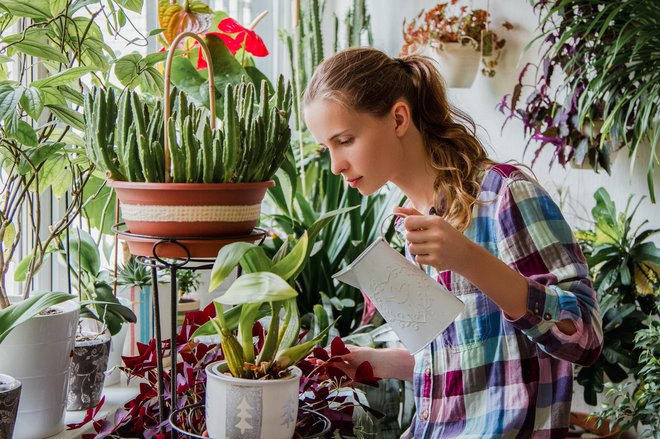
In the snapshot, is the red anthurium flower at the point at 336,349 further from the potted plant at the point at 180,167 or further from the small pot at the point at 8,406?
the small pot at the point at 8,406

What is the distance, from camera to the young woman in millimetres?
1134

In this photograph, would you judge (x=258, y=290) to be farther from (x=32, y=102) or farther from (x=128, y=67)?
(x=128, y=67)

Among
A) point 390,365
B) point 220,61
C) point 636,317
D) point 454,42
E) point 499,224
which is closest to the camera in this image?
point 499,224

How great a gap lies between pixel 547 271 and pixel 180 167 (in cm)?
58

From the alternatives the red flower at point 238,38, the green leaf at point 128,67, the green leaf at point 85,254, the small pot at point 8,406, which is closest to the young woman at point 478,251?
the green leaf at point 128,67

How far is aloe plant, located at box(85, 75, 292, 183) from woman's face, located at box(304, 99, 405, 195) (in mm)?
113

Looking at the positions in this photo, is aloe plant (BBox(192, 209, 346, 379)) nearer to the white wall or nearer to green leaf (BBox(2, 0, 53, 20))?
green leaf (BBox(2, 0, 53, 20))

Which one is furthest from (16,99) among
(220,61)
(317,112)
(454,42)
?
(454,42)

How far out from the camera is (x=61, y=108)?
1340 mm

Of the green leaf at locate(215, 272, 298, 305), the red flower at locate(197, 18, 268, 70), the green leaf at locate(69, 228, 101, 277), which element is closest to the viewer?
the green leaf at locate(215, 272, 298, 305)

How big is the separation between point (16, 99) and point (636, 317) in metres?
1.98

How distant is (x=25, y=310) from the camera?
→ 1.19 m

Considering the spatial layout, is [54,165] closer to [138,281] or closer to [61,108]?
[61,108]

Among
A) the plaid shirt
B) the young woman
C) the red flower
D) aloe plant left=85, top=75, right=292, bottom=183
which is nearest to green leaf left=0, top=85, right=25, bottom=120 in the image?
aloe plant left=85, top=75, right=292, bottom=183
